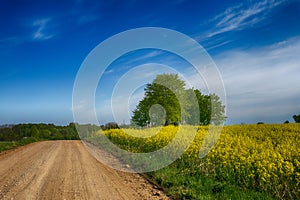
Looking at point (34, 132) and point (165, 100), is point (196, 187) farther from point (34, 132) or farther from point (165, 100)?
point (34, 132)

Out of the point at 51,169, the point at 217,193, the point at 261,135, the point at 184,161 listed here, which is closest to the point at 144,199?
the point at 217,193

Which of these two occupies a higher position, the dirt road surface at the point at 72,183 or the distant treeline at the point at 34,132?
the distant treeline at the point at 34,132

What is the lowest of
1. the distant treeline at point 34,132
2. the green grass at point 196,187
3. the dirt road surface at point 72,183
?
the green grass at point 196,187

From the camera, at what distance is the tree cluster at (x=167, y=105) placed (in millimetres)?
48688

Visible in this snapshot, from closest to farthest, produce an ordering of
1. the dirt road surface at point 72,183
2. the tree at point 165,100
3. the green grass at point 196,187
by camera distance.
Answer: the green grass at point 196,187 → the dirt road surface at point 72,183 → the tree at point 165,100

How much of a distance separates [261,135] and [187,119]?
3282 cm

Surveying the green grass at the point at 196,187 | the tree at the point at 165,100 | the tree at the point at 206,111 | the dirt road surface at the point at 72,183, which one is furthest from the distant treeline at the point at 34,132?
the green grass at the point at 196,187

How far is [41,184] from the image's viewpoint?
10352 mm

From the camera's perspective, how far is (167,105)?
48.3m

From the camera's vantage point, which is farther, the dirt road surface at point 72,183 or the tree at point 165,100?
the tree at point 165,100

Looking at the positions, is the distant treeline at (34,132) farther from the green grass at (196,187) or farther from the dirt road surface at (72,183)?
the green grass at (196,187)

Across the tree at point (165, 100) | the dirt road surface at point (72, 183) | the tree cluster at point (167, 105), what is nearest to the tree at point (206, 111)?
the tree cluster at point (167, 105)

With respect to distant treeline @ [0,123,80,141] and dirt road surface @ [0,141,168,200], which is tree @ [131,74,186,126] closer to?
distant treeline @ [0,123,80,141]

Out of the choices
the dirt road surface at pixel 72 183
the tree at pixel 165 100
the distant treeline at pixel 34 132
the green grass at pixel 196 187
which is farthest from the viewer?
the distant treeline at pixel 34 132
